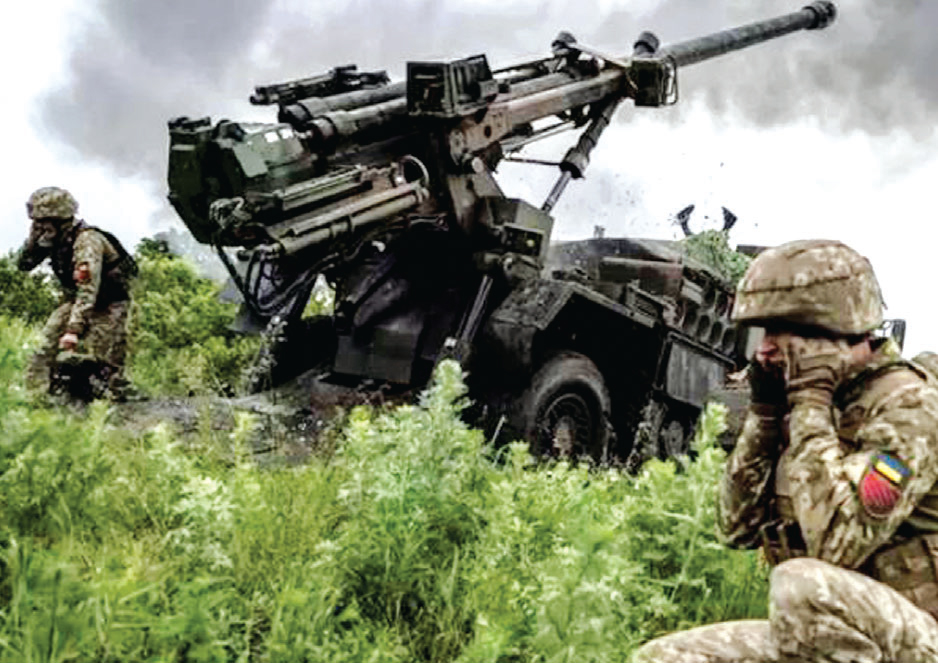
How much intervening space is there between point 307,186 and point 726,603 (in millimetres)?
4756

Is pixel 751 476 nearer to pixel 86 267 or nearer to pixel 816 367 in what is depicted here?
pixel 816 367

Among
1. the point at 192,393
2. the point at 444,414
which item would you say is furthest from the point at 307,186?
the point at 444,414

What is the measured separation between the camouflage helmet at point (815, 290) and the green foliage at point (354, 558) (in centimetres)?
82

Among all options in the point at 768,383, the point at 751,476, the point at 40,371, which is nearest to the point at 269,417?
the point at 40,371

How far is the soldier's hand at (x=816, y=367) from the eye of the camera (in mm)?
3520

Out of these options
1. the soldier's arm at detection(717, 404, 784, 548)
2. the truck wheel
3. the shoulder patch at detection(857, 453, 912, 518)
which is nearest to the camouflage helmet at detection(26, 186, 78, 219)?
the truck wheel

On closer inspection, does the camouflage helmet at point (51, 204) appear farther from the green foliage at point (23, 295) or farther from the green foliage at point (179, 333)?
the green foliage at point (23, 295)

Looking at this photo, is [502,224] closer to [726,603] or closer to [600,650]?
[726,603]

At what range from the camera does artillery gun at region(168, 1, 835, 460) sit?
30.1 feet

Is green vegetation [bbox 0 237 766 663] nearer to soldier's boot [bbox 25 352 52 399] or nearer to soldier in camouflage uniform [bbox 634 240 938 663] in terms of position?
soldier in camouflage uniform [bbox 634 240 938 663]

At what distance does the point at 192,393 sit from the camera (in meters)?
11.4

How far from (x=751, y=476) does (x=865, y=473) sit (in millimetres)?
485

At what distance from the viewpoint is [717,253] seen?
13.5 metres

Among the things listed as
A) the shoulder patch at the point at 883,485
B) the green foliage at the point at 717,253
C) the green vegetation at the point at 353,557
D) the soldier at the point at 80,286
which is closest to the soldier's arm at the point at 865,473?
the shoulder patch at the point at 883,485
